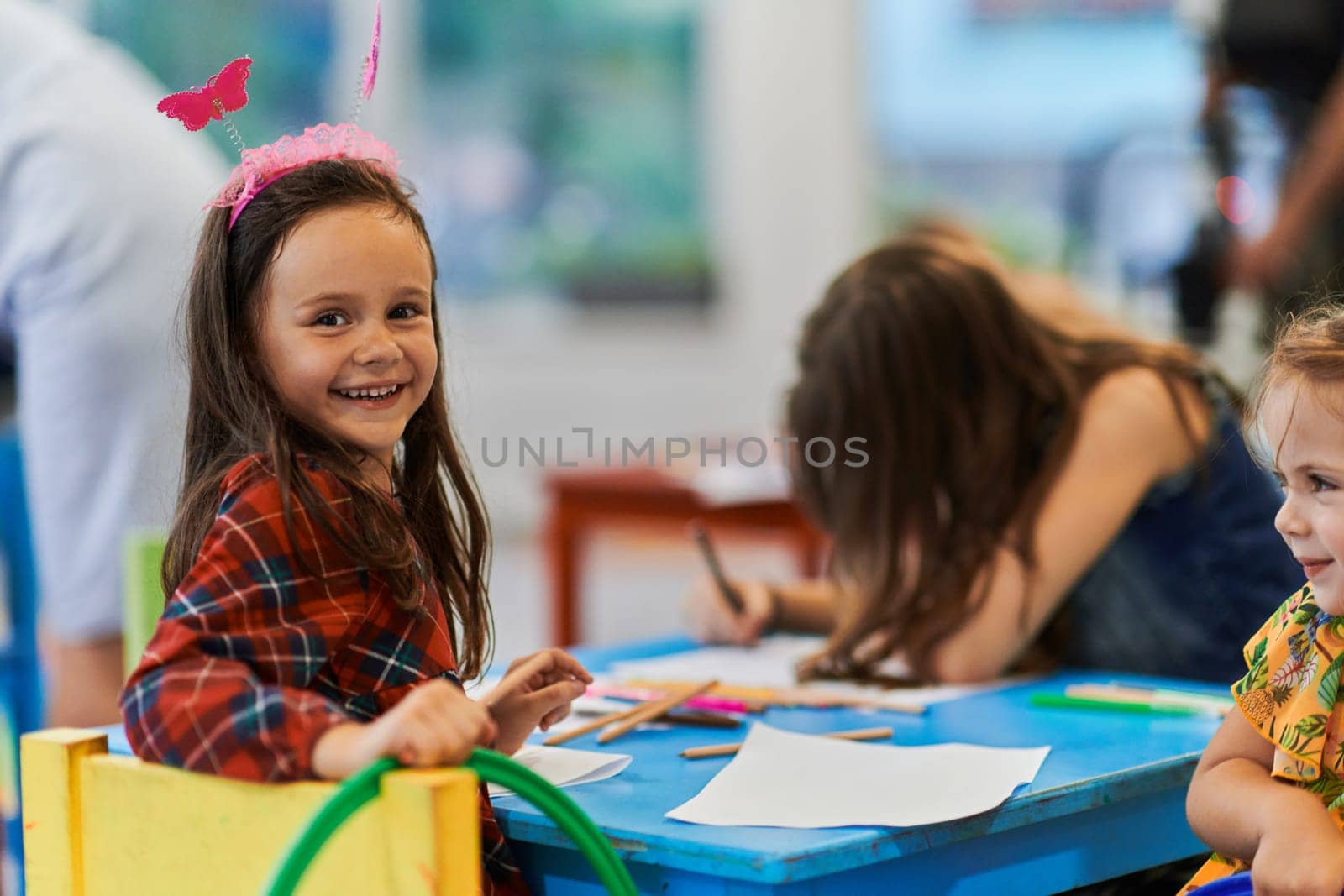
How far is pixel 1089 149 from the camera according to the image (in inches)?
201

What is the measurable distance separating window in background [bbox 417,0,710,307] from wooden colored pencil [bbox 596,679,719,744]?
4.37 m

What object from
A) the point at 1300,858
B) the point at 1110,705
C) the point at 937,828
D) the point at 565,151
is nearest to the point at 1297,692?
the point at 1300,858

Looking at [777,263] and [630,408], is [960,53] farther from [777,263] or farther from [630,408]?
[630,408]

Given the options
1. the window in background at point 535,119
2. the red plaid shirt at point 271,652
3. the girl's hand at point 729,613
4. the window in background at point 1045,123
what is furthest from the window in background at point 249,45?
the red plaid shirt at point 271,652

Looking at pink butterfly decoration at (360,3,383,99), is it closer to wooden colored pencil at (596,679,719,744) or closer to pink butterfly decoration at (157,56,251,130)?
pink butterfly decoration at (157,56,251,130)

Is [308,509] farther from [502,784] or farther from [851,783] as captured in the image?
[851,783]

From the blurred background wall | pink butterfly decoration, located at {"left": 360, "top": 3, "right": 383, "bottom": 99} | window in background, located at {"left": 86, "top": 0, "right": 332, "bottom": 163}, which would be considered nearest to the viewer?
pink butterfly decoration, located at {"left": 360, "top": 3, "right": 383, "bottom": 99}

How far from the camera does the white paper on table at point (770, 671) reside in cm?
155

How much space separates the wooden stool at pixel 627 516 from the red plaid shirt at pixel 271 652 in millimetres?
1787

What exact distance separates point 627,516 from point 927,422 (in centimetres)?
132

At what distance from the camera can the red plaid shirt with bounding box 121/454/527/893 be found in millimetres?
918

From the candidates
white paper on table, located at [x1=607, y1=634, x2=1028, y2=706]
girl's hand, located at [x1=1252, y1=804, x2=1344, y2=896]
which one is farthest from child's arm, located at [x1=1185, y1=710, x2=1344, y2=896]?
white paper on table, located at [x1=607, y1=634, x2=1028, y2=706]

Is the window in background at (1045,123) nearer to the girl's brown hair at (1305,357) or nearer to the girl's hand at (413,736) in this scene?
the girl's brown hair at (1305,357)

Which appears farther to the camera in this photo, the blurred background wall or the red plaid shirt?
the blurred background wall
